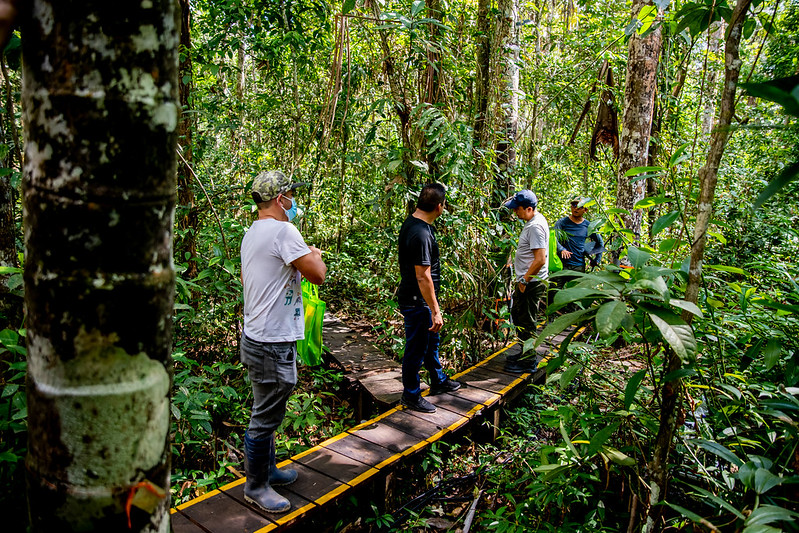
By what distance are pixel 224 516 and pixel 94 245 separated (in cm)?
279

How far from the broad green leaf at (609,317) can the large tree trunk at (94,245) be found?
129 centimetres

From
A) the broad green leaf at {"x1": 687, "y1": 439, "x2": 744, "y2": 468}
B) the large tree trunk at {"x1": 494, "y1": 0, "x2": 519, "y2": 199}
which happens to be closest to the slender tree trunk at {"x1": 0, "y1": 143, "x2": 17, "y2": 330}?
the broad green leaf at {"x1": 687, "y1": 439, "x2": 744, "y2": 468}

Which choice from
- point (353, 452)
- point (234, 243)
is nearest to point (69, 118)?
point (353, 452)

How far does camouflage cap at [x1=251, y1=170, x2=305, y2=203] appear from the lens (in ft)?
9.95

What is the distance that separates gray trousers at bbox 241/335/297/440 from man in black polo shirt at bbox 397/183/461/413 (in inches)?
56.3

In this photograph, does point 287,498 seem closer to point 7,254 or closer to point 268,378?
point 268,378

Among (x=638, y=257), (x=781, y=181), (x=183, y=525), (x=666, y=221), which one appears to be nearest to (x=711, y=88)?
(x=666, y=221)

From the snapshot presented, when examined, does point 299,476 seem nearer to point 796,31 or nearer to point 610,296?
point 610,296

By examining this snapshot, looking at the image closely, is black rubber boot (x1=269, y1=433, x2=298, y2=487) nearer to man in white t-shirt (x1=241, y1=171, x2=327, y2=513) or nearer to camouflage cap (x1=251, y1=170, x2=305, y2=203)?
man in white t-shirt (x1=241, y1=171, x2=327, y2=513)

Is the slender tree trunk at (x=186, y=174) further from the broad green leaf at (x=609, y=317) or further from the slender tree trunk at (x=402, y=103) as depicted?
the broad green leaf at (x=609, y=317)

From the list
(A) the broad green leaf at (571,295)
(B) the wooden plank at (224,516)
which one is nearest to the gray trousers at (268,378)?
(B) the wooden plank at (224,516)

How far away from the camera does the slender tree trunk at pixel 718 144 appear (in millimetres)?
1817

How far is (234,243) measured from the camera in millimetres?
4781

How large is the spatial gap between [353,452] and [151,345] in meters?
3.29
